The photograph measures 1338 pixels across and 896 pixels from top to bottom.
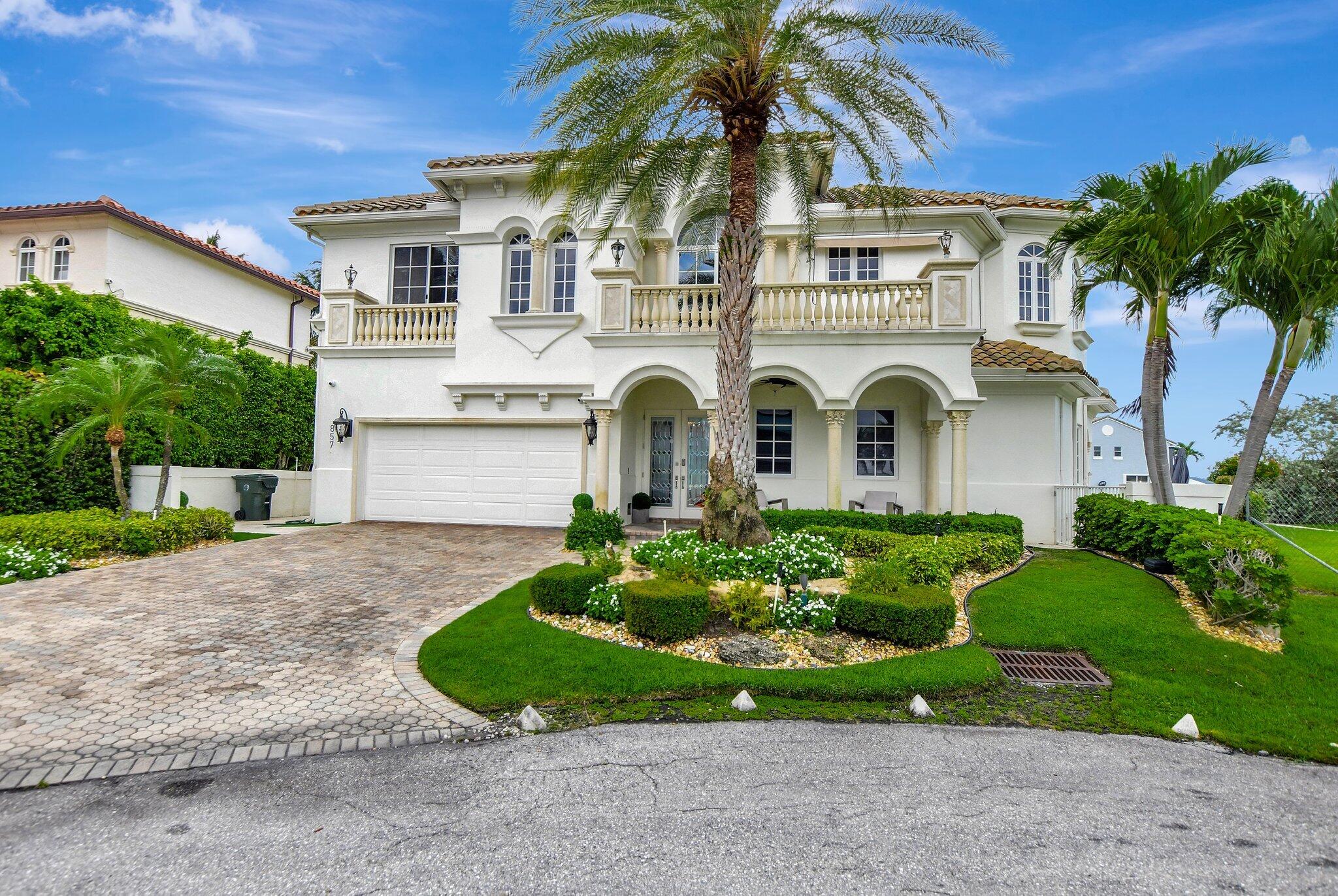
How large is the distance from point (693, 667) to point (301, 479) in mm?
16594

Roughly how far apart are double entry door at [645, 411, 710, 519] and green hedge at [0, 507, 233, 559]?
905 centimetres

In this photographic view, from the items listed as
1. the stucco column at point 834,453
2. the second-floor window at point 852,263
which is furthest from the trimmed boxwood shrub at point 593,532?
the second-floor window at point 852,263

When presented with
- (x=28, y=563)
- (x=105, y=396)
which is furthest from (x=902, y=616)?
(x=105, y=396)

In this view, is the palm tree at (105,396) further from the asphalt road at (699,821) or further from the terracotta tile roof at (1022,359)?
the terracotta tile roof at (1022,359)

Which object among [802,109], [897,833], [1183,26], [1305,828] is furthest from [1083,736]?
[1183,26]

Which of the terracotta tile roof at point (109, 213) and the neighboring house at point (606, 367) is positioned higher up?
the terracotta tile roof at point (109, 213)

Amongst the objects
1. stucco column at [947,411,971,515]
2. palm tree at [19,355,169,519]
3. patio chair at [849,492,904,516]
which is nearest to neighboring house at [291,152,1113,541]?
patio chair at [849,492,904,516]

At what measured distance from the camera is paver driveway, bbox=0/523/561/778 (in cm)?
481

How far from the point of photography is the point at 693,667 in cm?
605

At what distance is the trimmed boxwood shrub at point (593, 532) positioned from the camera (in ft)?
38.5

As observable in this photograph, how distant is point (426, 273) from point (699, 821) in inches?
621

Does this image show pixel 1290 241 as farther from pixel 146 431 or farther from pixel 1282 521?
pixel 146 431

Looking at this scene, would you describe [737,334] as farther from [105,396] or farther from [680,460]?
[105,396]

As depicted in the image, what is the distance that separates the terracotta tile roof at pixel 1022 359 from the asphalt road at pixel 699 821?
10399 millimetres
